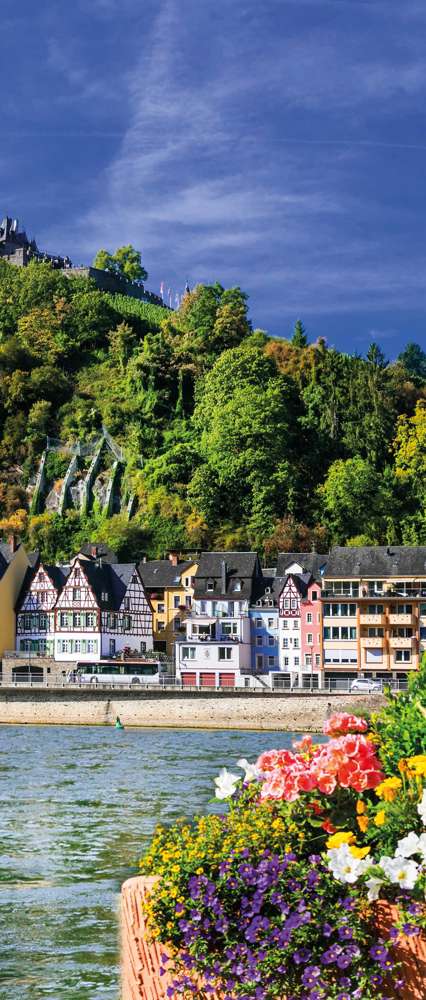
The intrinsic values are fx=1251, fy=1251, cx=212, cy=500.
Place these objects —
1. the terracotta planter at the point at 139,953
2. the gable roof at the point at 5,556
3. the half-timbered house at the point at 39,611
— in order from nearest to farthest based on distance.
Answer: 1. the terracotta planter at the point at 139,953
2. the half-timbered house at the point at 39,611
3. the gable roof at the point at 5,556

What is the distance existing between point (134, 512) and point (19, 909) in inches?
2942

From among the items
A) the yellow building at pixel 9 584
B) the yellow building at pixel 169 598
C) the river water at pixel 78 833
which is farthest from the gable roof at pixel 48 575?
the river water at pixel 78 833

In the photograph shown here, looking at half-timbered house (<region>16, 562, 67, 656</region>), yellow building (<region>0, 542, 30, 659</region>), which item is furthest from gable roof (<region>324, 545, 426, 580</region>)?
yellow building (<region>0, 542, 30, 659</region>)

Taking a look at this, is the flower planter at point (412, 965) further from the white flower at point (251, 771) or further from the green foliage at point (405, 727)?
the white flower at point (251, 771)

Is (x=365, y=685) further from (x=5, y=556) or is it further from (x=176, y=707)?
(x=5, y=556)

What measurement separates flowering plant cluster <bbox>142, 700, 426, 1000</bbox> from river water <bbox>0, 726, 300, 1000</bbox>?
412 centimetres

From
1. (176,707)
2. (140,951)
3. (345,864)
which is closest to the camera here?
(345,864)

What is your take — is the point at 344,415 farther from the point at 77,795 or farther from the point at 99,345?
the point at 77,795

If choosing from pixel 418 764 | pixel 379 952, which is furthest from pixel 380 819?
pixel 379 952

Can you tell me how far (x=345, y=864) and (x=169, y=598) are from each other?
75339 millimetres

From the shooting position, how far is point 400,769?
21.6 feet

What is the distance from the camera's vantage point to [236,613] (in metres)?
76.5

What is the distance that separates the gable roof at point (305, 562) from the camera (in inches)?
2975

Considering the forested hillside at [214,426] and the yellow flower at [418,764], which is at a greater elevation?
the forested hillside at [214,426]
